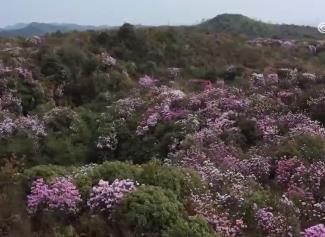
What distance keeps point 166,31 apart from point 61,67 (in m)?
7.38

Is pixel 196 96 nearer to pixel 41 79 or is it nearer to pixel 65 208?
pixel 41 79

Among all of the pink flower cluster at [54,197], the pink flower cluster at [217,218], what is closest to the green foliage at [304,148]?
the pink flower cluster at [217,218]

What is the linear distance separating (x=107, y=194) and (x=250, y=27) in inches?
1994

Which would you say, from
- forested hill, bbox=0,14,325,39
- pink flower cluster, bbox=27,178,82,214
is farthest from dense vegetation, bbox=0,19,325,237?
forested hill, bbox=0,14,325,39

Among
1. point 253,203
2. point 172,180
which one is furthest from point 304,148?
point 172,180

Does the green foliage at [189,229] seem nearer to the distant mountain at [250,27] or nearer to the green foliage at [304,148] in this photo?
the green foliage at [304,148]

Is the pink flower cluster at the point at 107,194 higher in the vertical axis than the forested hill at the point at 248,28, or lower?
higher

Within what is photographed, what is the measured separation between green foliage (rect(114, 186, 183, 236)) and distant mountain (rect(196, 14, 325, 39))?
42.9 meters

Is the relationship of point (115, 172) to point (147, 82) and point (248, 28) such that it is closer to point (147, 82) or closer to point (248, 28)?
point (147, 82)

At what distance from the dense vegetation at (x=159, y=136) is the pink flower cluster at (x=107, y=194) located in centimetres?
2

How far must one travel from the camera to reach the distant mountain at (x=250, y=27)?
51859 millimetres

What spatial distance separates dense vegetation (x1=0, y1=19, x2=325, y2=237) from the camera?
285 inches

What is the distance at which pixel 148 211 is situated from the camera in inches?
265

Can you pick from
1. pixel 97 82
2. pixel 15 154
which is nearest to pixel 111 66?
pixel 97 82
